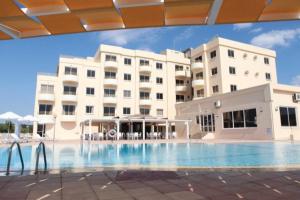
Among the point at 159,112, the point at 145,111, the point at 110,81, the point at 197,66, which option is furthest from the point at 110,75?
the point at 197,66

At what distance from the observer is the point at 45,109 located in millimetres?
32156

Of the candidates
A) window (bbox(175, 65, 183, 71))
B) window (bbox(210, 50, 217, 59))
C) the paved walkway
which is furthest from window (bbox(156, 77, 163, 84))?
the paved walkway

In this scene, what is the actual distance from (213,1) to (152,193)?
10.2 ft

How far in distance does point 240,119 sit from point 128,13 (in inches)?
981

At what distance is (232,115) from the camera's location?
26.9 m

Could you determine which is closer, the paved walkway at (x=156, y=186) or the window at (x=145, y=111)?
the paved walkway at (x=156, y=186)

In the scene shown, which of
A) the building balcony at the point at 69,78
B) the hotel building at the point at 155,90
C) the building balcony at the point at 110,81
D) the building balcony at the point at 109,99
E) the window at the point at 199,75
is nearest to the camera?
the hotel building at the point at 155,90

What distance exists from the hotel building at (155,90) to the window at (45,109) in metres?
0.12

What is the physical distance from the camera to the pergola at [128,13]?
3150 millimetres

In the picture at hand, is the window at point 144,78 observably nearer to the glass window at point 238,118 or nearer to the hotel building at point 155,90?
the hotel building at point 155,90

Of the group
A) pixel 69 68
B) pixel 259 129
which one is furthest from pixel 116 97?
pixel 259 129

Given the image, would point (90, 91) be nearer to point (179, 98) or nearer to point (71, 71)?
point (71, 71)

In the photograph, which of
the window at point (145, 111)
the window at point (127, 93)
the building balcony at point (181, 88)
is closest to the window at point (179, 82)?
the building balcony at point (181, 88)

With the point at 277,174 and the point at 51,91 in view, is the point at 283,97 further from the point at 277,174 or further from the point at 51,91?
the point at 51,91
